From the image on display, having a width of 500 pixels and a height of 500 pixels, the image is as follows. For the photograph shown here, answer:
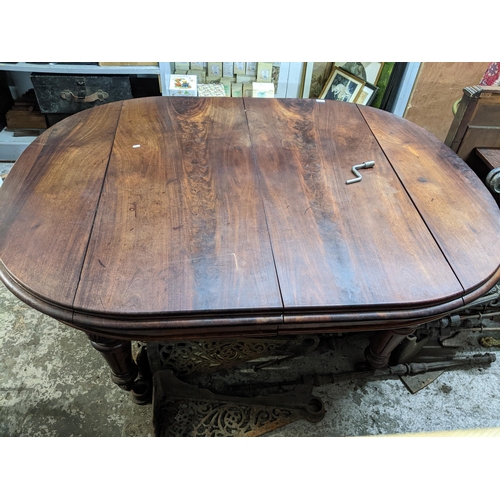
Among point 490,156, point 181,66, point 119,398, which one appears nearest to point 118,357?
point 119,398

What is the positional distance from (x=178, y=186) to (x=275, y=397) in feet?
2.79

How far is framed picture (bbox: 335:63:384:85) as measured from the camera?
8.29ft

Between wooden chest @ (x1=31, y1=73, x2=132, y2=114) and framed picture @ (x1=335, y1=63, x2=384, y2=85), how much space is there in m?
1.41

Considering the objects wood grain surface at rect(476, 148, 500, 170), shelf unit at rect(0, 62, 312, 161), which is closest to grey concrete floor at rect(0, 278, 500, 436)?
wood grain surface at rect(476, 148, 500, 170)

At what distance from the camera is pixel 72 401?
1.46m

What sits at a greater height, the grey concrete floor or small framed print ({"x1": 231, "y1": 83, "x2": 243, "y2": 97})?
small framed print ({"x1": 231, "y1": 83, "x2": 243, "y2": 97})

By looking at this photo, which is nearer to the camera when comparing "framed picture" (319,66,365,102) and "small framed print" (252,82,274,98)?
"small framed print" (252,82,274,98)

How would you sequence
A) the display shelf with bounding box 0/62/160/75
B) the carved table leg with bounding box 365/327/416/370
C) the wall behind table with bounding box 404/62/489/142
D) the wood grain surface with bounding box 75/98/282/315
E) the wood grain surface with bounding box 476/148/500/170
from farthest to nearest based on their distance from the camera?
the wall behind table with bounding box 404/62/489/142 → the display shelf with bounding box 0/62/160/75 → the wood grain surface with bounding box 476/148/500/170 → the carved table leg with bounding box 365/327/416/370 → the wood grain surface with bounding box 75/98/282/315

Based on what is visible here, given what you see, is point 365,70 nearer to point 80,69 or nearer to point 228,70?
point 228,70

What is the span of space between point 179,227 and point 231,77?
70.6 inches

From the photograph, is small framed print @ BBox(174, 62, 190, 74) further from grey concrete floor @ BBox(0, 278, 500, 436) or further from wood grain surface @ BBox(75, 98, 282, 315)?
grey concrete floor @ BBox(0, 278, 500, 436)

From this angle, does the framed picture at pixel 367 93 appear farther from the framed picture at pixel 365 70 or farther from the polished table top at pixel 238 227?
the polished table top at pixel 238 227

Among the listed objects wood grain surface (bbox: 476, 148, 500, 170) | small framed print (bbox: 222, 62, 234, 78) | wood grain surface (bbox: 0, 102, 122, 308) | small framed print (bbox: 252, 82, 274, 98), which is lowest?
small framed print (bbox: 252, 82, 274, 98)
